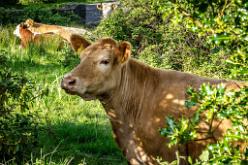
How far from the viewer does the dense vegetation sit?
3094 millimetres

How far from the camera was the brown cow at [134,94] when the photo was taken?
235 inches

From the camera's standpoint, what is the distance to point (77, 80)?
18.9 feet

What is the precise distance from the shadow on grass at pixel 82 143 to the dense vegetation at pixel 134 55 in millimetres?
15

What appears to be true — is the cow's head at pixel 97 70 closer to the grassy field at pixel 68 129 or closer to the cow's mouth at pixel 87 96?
the cow's mouth at pixel 87 96

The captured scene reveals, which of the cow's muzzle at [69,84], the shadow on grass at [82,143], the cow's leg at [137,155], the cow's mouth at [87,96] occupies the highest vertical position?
the cow's muzzle at [69,84]

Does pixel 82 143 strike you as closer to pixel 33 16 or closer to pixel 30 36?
pixel 30 36

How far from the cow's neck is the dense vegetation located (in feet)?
2.61

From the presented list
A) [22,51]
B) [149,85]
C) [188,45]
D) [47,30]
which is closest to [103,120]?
[149,85]

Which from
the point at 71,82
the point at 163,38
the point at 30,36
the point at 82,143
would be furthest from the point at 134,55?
the point at 71,82

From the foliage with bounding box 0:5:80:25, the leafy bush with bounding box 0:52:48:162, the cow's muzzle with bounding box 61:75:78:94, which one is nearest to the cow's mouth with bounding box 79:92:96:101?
the cow's muzzle with bounding box 61:75:78:94

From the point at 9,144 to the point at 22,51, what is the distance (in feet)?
27.8

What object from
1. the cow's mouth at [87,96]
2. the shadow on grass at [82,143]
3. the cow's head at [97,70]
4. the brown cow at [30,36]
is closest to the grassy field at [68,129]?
the shadow on grass at [82,143]

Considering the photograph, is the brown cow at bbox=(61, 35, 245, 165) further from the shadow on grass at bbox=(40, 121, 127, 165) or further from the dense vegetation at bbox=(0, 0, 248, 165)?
the shadow on grass at bbox=(40, 121, 127, 165)

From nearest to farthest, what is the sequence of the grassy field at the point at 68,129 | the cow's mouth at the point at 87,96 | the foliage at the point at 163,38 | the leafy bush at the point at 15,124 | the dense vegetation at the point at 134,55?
1. the dense vegetation at the point at 134,55
2. the cow's mouth at the point at 87,96
3. the leafy bush at the point at 15,124
4. the grassy field at the point at 68,129
5. the foliage at the point at 163,38
